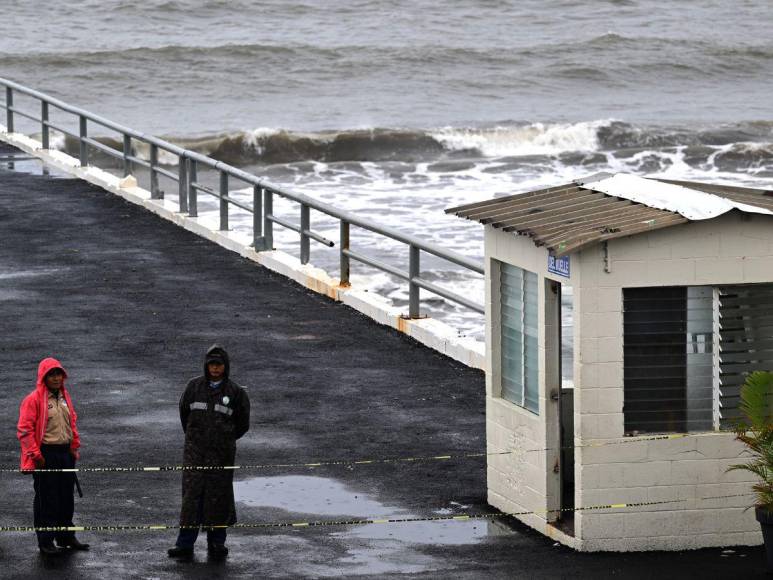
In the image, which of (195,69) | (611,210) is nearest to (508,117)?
(195,69)

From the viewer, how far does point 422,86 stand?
65.4m

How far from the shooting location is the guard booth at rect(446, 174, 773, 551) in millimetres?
10352

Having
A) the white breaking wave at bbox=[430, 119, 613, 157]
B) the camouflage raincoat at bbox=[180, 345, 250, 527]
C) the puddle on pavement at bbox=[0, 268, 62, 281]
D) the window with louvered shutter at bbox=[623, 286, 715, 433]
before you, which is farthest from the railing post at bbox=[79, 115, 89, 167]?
the white breaking wave at bbox=[430, 119, 613, 157]

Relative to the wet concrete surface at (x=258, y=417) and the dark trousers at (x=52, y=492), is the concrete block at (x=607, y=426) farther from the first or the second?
the dark trousers at (x=52, y=492)

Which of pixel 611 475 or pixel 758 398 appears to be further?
pixel 611 475

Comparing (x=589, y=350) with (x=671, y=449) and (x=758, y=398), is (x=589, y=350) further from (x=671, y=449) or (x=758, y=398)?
(x=758, y=398)

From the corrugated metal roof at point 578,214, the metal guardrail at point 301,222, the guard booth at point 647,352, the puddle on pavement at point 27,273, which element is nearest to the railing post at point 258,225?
the metal guardrail at point 301,222

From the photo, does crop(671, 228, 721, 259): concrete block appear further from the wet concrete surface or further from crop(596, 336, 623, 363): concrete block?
the wet concrete surface

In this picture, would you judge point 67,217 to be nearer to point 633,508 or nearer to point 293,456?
point 293,456

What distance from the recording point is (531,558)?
10.7 meters

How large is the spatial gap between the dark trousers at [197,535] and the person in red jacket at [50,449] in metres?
0.66

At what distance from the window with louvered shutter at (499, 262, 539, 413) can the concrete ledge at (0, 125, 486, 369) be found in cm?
412

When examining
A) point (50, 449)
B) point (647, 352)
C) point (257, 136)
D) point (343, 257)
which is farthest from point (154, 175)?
point (257, 136)

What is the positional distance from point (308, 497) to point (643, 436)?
262 cm
